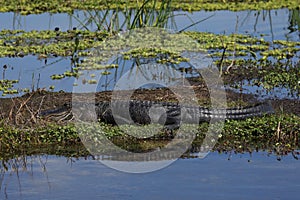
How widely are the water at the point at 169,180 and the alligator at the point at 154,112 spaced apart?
86 cm

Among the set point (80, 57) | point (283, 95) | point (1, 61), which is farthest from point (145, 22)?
point (283, 95)

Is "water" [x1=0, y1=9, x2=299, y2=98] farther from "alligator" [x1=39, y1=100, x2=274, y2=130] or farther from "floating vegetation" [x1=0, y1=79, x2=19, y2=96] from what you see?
"alligator" [x1=39, y1=100, x2=274, y2=130]

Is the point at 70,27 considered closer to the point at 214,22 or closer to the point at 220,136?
the point at 214,22

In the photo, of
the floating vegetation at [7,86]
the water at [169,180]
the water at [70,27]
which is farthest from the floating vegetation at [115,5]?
the water at [169,180]

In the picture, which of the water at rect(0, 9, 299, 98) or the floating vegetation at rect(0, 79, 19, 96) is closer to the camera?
the floating vegetation at rect(0, 79, 19, 96)

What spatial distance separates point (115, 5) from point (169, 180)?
9366 mm

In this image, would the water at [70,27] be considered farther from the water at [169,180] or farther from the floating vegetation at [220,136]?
the water at [169,180]

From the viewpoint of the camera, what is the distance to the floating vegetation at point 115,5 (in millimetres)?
15695

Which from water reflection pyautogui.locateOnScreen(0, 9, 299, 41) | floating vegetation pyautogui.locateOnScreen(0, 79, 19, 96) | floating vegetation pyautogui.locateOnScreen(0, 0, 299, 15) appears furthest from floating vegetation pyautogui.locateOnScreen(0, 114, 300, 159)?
floating vegetation pyautogui.locateOnScreen(0, 0, 299, 15)

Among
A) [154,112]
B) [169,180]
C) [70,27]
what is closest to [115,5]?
[70,27]

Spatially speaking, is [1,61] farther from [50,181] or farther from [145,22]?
[50,181]

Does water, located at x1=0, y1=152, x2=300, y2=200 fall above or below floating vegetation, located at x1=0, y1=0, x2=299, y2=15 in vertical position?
below

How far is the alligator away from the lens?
27.1ft

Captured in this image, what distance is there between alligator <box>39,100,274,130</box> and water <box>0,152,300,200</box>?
86 cm
